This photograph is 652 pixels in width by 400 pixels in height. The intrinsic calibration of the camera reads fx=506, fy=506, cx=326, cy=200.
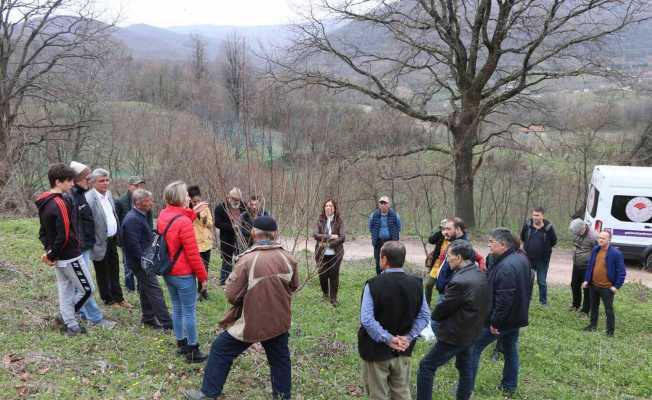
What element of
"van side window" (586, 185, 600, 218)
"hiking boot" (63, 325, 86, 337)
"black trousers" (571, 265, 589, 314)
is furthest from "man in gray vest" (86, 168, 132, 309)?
"van side window" (586, 185, 600, 218)

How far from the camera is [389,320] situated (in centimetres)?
381

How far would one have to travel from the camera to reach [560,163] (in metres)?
22.9

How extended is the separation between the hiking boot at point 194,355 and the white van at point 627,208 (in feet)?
37.0

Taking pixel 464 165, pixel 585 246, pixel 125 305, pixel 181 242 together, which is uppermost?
pixel 181 242

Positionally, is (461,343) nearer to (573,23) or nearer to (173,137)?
(573,23)

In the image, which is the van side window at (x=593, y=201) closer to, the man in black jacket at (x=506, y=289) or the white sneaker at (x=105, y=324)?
the man in black jacket at (x=506, y=289)

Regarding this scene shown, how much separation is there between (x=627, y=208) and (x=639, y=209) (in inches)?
10.1

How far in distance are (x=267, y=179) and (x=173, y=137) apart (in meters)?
17.5

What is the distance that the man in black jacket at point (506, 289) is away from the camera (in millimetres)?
4633

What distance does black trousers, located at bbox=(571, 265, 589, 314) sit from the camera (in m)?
8.47

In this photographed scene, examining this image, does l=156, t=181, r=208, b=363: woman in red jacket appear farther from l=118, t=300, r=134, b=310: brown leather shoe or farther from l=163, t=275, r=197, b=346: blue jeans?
l=118, t=300, r=134, b=310: brown leather shoe

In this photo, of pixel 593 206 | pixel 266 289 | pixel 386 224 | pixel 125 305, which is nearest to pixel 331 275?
pixel 386 224

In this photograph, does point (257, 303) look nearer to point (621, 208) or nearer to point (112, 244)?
point (112, 244)

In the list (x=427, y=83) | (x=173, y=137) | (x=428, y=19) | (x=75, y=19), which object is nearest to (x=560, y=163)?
(x=427, y=83)
